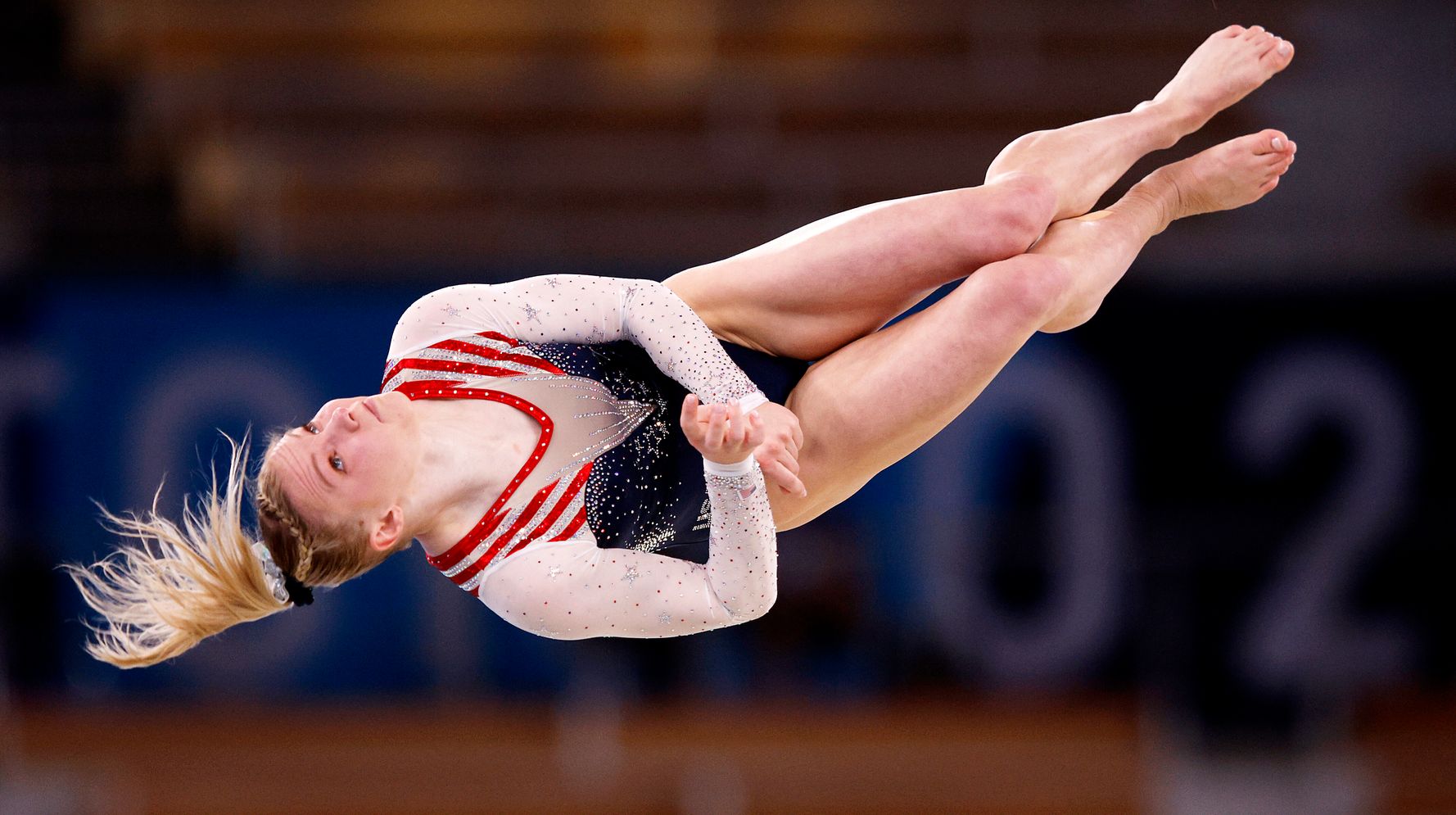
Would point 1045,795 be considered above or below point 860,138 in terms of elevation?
below

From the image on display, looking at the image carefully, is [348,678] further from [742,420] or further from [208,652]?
[742,420]

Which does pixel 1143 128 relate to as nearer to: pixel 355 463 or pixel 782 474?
pixel 782 474

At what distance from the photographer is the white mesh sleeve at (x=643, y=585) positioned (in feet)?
7.18

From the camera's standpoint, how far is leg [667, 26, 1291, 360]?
8.09ft

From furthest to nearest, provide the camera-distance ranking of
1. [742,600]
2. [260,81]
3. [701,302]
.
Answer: [260,81], [701,302], [742,600]

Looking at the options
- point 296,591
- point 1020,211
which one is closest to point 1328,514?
point 1020,211

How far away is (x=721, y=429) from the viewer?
2.04 meters

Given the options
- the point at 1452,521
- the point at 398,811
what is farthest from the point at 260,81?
the point at 1452,521

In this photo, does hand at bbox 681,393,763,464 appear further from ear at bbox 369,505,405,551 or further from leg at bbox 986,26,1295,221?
leg at bbox 986,26,1295,221

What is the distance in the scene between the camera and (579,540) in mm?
2346

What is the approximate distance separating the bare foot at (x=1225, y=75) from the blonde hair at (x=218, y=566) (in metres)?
1.58

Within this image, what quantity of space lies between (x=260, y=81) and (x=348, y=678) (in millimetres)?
2218

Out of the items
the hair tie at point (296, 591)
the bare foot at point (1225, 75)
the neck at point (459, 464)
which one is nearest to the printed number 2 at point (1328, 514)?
the bare foot at point (1225, 75)

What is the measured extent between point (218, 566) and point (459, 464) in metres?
0.46
